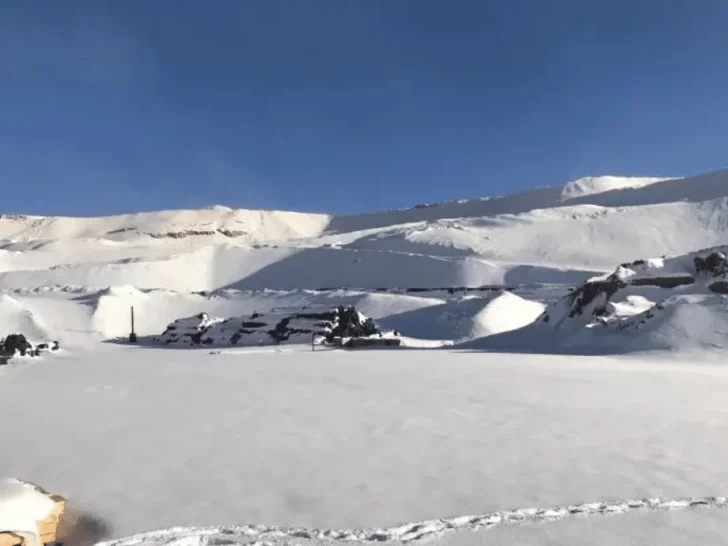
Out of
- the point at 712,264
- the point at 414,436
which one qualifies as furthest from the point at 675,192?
the point at 414,436

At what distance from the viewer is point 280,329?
22.5 m

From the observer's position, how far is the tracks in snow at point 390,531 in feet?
11.0

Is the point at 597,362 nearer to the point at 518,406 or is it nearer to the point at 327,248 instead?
the point at 518,406

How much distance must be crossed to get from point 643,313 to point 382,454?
1149cm

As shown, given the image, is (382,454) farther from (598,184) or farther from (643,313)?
(598,184)

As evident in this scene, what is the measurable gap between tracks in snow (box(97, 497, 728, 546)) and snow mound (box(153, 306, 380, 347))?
1720 cm

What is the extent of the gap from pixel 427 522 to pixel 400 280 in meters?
38.1

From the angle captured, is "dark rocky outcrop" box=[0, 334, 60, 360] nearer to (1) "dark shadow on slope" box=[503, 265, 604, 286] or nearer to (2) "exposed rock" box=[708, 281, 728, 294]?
(2) "exposed rock" box=[708, 281, 728, 294]

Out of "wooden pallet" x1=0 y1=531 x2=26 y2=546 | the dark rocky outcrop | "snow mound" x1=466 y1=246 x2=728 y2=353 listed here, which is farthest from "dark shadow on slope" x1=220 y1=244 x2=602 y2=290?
"wooden pallet" x1=0 y1=531 x2=26 y2=546

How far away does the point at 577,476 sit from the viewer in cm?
432

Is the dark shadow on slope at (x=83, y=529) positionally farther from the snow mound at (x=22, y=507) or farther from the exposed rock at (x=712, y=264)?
the exposed rock at (x=712, y=264)

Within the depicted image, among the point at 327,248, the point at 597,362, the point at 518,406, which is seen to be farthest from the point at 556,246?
the point at 518,406

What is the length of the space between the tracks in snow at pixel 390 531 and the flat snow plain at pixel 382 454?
0.05 ft

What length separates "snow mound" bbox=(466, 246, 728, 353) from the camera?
13.6 m
